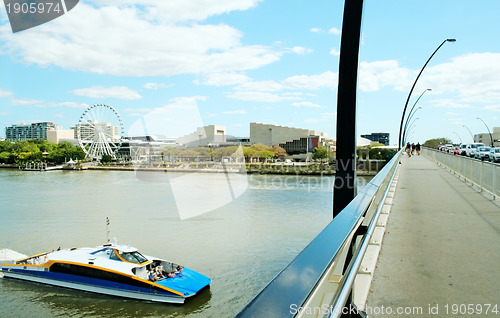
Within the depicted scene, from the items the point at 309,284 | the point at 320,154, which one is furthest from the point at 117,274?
the point at 320,154

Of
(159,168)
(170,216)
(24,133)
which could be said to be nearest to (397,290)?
(170,216)

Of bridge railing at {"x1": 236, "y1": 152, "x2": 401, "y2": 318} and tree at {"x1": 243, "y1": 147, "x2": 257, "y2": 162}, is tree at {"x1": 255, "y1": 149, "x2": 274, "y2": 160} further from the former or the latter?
bridge railing at {"x1": 236, "y1": 152, "x2": 401, "y2": 318}

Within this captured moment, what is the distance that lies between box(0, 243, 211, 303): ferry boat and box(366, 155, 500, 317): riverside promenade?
12760 millimetres

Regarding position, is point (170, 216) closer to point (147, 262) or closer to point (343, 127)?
point (147, 262)

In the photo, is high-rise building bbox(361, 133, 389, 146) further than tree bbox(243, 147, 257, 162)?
Yes

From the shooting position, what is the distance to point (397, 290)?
2010mm

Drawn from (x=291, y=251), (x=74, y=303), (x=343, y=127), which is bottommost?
(x=74, y=303)

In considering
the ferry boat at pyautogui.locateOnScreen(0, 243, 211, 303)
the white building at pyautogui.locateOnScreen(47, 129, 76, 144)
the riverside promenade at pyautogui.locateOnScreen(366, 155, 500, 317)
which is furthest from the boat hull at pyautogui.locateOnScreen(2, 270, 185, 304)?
the white building at pyautogui.locateOnScreen(47, 129, 76, 144)

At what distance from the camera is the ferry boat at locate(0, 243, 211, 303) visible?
15730mm

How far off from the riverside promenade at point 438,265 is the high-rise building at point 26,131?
482 ft

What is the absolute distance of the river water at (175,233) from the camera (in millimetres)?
15352

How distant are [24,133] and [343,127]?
153229 millimetres

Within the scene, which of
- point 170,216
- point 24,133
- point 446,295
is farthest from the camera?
point 24,133

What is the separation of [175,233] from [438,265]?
21.8 m
